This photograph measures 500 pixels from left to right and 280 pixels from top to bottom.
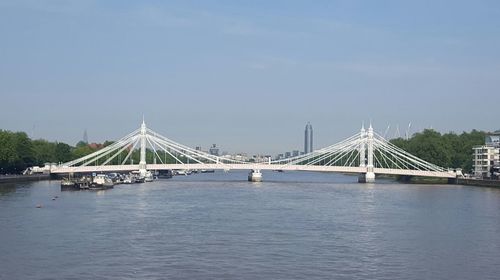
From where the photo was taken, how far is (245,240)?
23297 millimetres

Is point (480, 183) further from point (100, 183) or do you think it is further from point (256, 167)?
point (100, 183)

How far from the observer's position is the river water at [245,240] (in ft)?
60.1

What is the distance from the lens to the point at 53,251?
20.8 metres

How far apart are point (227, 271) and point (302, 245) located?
16.1 ft

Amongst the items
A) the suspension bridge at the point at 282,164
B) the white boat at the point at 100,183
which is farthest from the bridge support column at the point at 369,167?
the white boat at the point at 100,183

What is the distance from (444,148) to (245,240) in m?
59.3

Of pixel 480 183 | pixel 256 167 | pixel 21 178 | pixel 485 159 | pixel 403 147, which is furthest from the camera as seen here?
pixel 403 147

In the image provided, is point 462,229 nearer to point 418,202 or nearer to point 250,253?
point 250,253

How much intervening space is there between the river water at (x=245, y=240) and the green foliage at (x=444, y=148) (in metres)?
39.1

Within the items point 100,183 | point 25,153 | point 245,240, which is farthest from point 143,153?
point 245,240

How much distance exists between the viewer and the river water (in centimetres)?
1833

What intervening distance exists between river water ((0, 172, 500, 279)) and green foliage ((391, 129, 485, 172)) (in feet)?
128

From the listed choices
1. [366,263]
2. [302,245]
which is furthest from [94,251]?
[366,263]

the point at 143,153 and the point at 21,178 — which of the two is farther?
the point at 143,153
